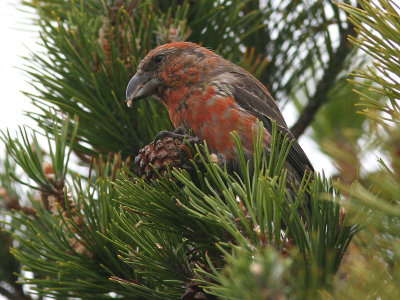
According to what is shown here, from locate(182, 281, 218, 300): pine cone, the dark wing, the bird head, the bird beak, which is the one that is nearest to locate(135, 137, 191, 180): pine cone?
locate(182, 281, 218, 300): pine cone

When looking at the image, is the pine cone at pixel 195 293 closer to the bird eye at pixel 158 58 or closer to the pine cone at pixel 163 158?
the pine cone at pixel 163 158

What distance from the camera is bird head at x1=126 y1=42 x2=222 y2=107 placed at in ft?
9.48

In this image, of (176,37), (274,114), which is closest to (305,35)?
(274,114)

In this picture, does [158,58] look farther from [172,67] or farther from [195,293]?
[195,293]

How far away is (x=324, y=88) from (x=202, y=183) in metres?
1.65

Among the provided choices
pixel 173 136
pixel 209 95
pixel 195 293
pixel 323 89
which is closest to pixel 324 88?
pixel 323 89

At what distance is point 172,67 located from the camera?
315cm

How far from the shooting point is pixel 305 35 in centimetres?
319

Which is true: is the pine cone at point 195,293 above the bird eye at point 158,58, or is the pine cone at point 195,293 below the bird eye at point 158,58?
below

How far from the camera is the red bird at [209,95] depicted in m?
2.75

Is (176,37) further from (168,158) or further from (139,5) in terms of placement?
(168,158)

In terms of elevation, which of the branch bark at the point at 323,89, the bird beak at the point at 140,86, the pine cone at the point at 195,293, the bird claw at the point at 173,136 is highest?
the branch bark at the point at 323,89

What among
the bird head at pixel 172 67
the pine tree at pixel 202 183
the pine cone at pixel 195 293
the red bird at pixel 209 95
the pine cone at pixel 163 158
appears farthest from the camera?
the bird head at pixel 172 67

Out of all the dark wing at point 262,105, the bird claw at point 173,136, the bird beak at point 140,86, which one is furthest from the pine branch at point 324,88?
the bird claw at point 173,136
